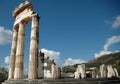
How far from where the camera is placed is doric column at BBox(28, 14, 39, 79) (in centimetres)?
1844

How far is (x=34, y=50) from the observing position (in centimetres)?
1930

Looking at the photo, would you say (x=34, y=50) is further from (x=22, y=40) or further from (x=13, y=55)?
(x=13, y=55)

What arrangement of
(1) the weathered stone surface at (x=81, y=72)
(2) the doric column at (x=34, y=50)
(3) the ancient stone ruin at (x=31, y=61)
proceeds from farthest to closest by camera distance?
(1) the weathered stone surface at (x=81, y=72)
(2) the doric column at (x=34, y=50)
(3) the ancient stone ruin at (x=31, y=61)

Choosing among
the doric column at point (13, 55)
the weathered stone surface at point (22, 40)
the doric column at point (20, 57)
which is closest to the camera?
the weathered stone surface at point (22, 40)

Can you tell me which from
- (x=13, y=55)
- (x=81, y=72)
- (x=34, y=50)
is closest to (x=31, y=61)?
(x=34, y=50)

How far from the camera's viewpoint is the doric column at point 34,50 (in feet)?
60.5

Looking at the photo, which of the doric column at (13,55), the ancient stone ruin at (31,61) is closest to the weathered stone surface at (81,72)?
the ancient stone ruin at (31,61)

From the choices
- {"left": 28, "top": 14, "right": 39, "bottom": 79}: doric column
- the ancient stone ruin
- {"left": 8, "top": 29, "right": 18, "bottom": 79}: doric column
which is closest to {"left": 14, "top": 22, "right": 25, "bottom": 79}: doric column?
the ancient stone ruin

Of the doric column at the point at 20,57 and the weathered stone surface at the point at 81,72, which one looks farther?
the doric column at the point at 20,57

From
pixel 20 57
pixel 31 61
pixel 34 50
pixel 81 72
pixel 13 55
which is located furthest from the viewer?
pixel 13 55

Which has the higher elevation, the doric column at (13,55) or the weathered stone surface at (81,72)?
the doric column at (13,55)

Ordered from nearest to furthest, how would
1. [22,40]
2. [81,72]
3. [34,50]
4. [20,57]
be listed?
[34,50]
[81,72]
[20,57]
[22,40]

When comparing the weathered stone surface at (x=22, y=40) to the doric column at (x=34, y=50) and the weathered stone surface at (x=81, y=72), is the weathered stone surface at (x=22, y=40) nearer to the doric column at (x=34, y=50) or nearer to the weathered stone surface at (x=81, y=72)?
the doric column at (x=34, y=50)

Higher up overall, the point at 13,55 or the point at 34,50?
the point at 34,50
